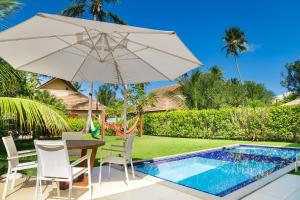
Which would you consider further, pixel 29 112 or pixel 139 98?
pixel 139 98

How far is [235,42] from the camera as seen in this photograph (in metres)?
47.2

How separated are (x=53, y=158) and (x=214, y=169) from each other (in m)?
6.33

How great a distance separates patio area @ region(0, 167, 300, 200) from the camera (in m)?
5.48

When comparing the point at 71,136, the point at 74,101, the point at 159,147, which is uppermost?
the point at 74,101

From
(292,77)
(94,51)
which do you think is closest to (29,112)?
(94,51)

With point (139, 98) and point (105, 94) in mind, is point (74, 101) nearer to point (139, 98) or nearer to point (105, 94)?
point (139, 98)

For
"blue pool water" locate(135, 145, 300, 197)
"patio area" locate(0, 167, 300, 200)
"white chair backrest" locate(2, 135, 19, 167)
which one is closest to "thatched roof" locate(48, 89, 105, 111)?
"blue pool water" locate(135, 145, 300, 197)

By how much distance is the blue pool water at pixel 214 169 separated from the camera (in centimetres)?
739

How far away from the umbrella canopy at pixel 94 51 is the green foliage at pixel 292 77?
37.5m

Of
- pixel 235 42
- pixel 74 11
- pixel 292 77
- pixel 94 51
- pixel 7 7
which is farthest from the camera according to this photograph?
pixel 235 42

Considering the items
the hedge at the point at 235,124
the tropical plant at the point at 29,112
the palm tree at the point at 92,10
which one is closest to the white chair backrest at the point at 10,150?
the tropical plant at the point at 29,112

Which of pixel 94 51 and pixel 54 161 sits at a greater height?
pixel 94 51

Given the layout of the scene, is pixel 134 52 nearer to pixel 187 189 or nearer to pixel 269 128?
pixel 187 189

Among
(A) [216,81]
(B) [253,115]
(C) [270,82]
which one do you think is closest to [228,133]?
(B) [253,115]
